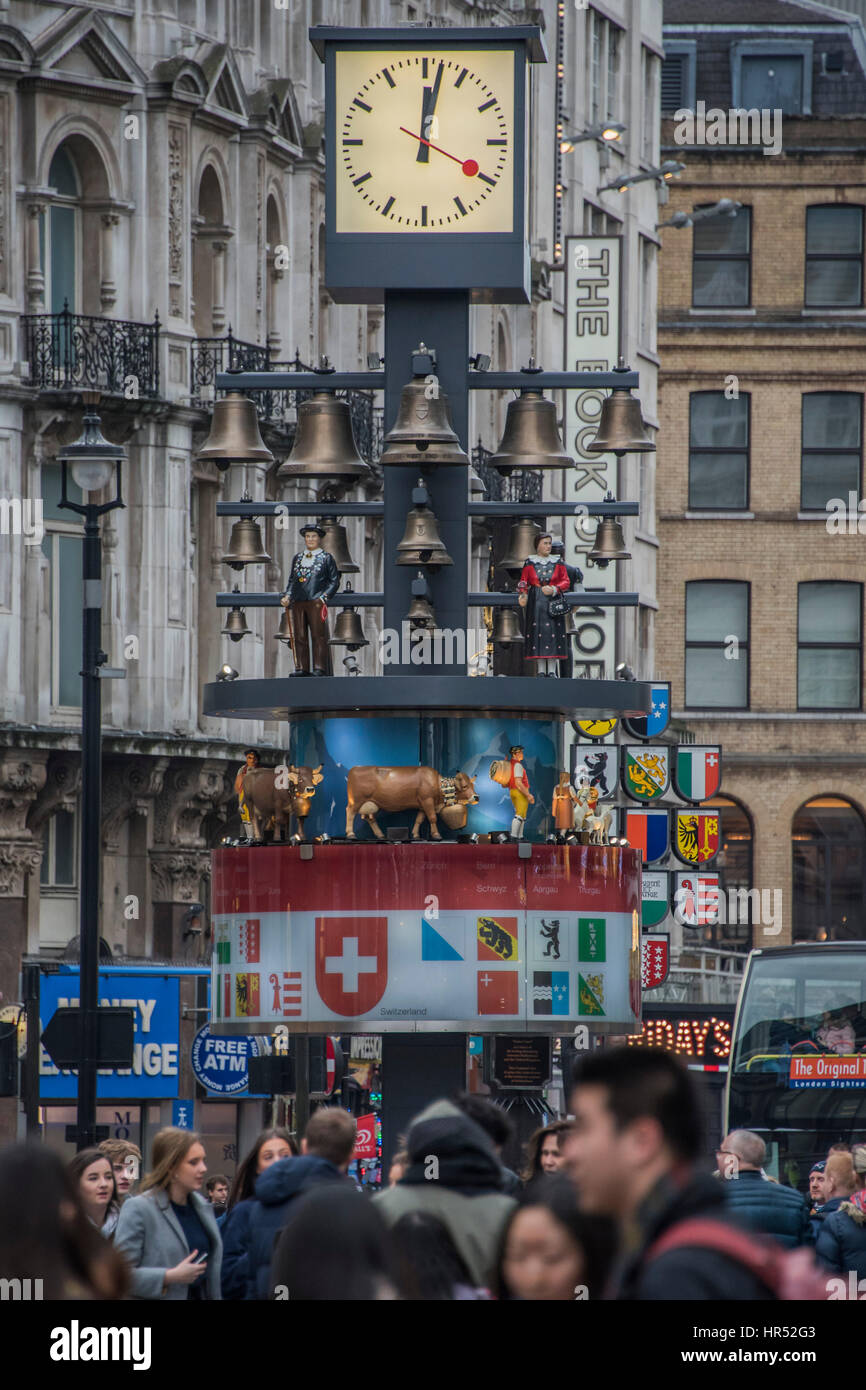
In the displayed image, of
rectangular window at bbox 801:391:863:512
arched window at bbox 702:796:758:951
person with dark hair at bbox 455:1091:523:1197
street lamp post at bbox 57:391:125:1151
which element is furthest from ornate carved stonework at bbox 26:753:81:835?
rectangular window at bbox 801:391:863:512

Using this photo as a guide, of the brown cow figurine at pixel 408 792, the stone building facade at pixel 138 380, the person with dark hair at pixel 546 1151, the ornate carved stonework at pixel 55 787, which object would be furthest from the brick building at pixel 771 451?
the person with dark hair at pixel 546 1151

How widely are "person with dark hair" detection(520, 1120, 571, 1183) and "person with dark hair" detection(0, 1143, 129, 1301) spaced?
7124mm

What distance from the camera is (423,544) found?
61.7 ft

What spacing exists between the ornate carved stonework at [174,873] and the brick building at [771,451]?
97.5 feet

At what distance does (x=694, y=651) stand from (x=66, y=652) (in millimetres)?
32144

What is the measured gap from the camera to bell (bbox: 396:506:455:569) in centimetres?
1878

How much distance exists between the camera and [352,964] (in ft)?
59.7

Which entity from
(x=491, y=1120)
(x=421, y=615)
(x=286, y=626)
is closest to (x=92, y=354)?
(x=286, y=626)

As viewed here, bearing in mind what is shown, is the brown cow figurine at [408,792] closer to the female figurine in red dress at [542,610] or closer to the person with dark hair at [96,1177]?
the female figurine in red dress at [542,610]

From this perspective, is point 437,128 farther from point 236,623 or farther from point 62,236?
point 62,236

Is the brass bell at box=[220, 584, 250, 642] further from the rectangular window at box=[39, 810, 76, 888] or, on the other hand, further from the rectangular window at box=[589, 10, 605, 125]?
the rectangular window at box=[589, 10, 605, 125]

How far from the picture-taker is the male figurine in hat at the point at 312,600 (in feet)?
63.8

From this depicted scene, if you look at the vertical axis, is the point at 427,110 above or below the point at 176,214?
below

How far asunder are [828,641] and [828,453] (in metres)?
4.37
